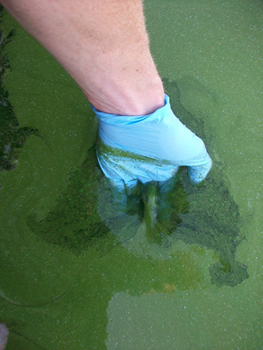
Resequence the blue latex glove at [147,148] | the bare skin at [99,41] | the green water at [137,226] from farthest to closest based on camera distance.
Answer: the green water at [137,226]
the blue latex glove at [147,148]
the bare skin at [99,41]

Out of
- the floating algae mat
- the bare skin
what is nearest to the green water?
the floating algae mat

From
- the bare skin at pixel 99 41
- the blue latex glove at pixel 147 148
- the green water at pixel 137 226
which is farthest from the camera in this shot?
the green water at pixel 137 226

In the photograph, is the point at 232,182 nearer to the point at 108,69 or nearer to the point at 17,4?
the point at 108,69

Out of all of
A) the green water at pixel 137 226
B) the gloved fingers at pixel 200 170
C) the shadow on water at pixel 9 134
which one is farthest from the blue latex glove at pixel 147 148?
the shadow on water at pixel 9 134

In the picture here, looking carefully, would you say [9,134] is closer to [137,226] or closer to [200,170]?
[137,226]

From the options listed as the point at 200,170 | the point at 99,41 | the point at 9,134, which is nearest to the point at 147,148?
the point at 200,170

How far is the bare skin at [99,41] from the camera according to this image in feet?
1.58

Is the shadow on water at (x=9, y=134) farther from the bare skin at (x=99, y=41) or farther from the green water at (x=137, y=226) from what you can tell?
the bare skin at (x=99, y=41)

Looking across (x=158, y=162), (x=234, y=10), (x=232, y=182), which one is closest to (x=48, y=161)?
(x=158, y=162)

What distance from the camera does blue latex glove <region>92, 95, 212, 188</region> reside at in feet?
2.62

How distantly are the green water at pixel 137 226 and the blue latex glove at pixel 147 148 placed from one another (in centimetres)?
10

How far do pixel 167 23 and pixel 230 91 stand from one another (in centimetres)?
49

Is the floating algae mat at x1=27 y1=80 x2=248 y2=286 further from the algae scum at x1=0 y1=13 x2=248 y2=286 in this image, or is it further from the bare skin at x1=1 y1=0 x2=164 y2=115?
the bare skin at x1=1 y1=0 x2=164 y2=115

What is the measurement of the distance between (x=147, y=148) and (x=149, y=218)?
354 millimetres
